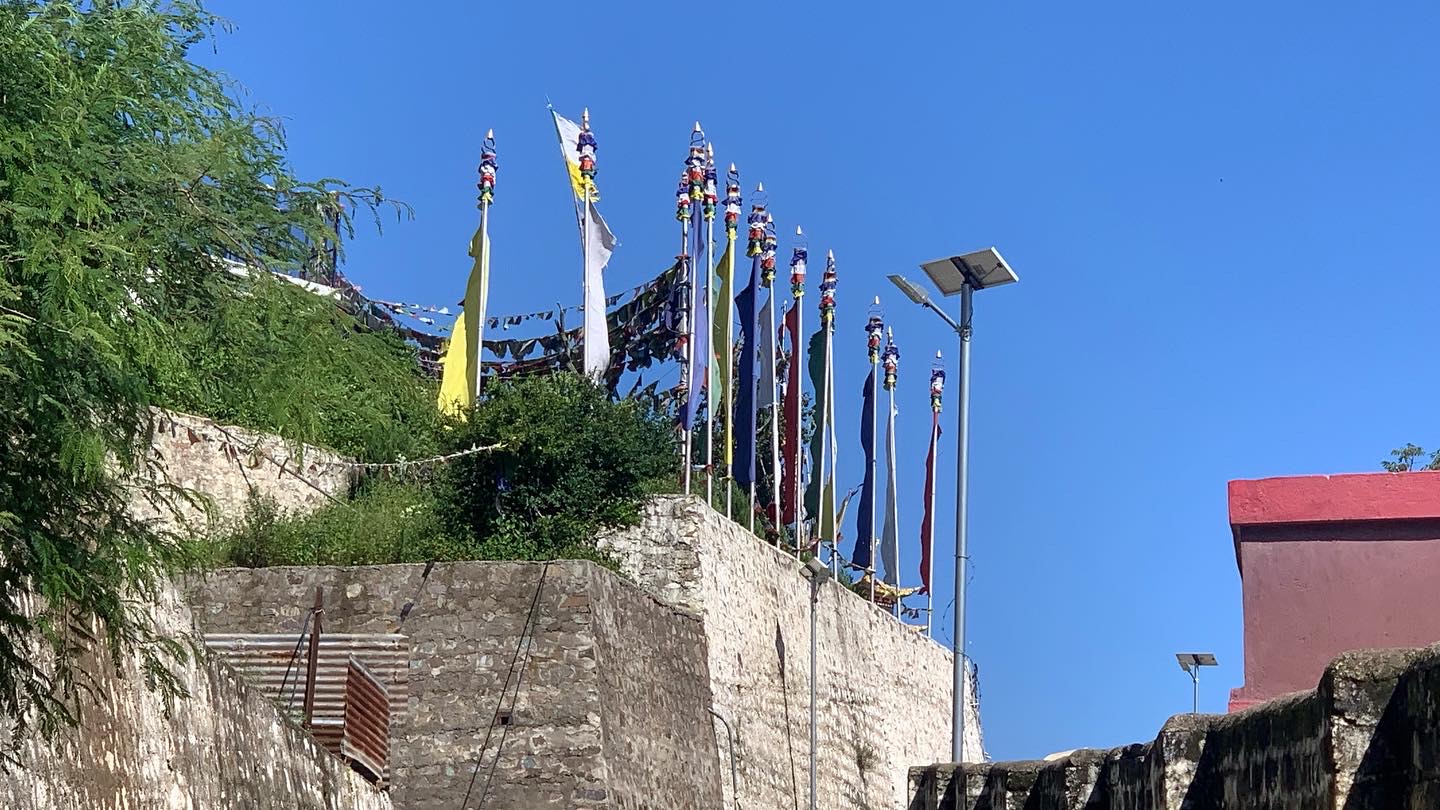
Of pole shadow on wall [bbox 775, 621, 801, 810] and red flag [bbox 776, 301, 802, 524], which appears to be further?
red flag [bbox 776, 301, 802, 524]

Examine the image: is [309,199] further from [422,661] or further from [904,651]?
[904,651]

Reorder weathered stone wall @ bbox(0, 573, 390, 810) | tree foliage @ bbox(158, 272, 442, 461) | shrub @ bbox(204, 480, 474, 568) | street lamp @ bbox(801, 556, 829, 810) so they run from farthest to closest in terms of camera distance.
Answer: street lamp @ bbox(801, 556, 829, 810) → shrub @ bbox(204, 480, 474, 568) → weathered stone wall @ bbox(0, 573, 390, 810) → tree foliage @ bbox(158, 272, 442, 461)

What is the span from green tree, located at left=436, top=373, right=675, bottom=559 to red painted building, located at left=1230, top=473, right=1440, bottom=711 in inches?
482

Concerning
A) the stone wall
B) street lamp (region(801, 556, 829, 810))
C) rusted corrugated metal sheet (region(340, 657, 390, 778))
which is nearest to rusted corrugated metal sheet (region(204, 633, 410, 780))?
rusted corrugated metal sheet (region(340, 657, 390, 778))

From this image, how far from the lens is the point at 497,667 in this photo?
2116 centimetres

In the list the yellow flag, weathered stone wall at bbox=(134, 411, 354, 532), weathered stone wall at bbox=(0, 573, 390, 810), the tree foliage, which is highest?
the yellow flag

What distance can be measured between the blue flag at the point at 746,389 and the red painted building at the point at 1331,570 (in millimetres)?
16738

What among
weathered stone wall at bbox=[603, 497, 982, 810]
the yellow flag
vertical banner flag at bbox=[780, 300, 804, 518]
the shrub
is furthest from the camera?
vertical banner flag at bbox=[780, 300, 804, 518]

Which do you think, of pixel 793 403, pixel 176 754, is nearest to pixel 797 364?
pixel 793 403

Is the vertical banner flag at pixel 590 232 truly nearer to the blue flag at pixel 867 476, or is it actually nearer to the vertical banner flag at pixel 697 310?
the vertical banner flag at pixel 697 310

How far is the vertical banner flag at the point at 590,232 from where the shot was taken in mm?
28031

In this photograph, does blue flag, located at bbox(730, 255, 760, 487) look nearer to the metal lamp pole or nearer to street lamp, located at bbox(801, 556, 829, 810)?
street lamp, located at bbox(801, 556, 829, 810)

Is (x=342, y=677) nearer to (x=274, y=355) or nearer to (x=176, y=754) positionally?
(x=176, y=754)

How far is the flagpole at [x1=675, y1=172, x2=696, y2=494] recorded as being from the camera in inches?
1077
